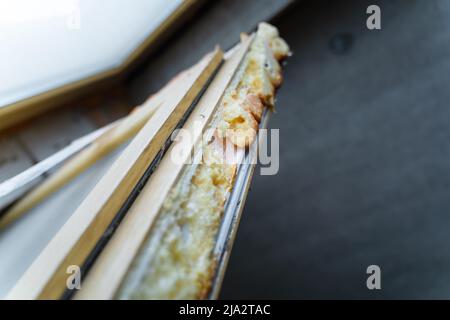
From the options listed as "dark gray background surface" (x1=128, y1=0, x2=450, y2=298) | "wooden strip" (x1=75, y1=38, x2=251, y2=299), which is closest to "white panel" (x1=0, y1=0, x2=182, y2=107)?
"dark gray background surface" (x1=128, y1=0, x2=450, y2=298)

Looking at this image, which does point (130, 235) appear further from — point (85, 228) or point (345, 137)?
point (345, 137)

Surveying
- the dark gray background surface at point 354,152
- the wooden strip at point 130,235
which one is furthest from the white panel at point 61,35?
the wooden strip at point 130,235

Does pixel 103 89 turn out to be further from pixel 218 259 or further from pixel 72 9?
pixel 218 259

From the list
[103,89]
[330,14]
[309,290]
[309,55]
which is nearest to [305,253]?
[309,290]

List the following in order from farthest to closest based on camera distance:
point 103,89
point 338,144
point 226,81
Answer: point 103,89 → point 338,144 → point 226,81

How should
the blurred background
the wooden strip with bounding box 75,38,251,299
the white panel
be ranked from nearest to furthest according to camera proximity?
the wooden strip with bounding box 75,38,251,299
the white panel
the blurred background

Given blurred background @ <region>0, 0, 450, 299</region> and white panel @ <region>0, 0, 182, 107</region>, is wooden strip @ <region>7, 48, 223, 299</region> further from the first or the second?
blurred background @ <region>0, 0, 450, 299</region>

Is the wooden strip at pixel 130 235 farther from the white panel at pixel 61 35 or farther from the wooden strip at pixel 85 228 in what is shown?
the white panel at pixel 61 35
